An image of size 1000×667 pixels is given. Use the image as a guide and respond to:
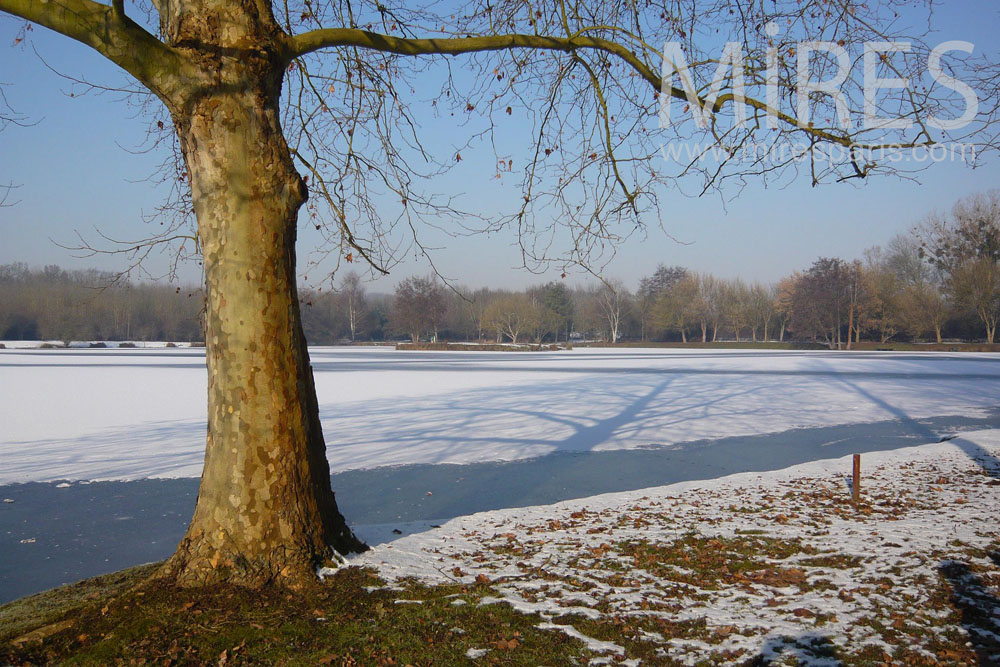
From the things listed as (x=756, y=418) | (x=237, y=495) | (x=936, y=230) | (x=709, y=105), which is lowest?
(x=756, y=418)

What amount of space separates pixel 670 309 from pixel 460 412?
262 ft

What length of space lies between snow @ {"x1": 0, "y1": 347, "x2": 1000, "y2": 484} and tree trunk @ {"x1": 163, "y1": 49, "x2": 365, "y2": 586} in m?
7.76

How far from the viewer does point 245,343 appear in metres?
4.94

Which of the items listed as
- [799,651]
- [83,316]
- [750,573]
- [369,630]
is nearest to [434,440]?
[750,573]

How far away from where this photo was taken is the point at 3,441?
49.6ft

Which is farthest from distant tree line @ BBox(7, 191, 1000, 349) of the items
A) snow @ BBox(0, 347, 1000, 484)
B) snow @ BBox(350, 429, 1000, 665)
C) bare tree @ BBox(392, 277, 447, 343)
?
snow @ BBox(350, 429, 1000, 665)

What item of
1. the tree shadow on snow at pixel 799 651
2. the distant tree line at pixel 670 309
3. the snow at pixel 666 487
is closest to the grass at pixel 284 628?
the snow at pixel 666 487

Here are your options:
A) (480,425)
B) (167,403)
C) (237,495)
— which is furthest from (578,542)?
(167,403)

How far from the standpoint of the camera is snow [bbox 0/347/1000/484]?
14.0m

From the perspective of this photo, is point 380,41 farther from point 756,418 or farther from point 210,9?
point 756,418

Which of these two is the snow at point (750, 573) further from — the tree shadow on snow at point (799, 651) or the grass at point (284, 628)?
the grass at point (284, 628)

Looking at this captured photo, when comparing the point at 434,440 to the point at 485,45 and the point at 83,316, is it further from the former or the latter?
the point at 83,316

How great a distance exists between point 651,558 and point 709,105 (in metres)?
4.37

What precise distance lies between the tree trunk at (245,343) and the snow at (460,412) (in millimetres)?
7756
